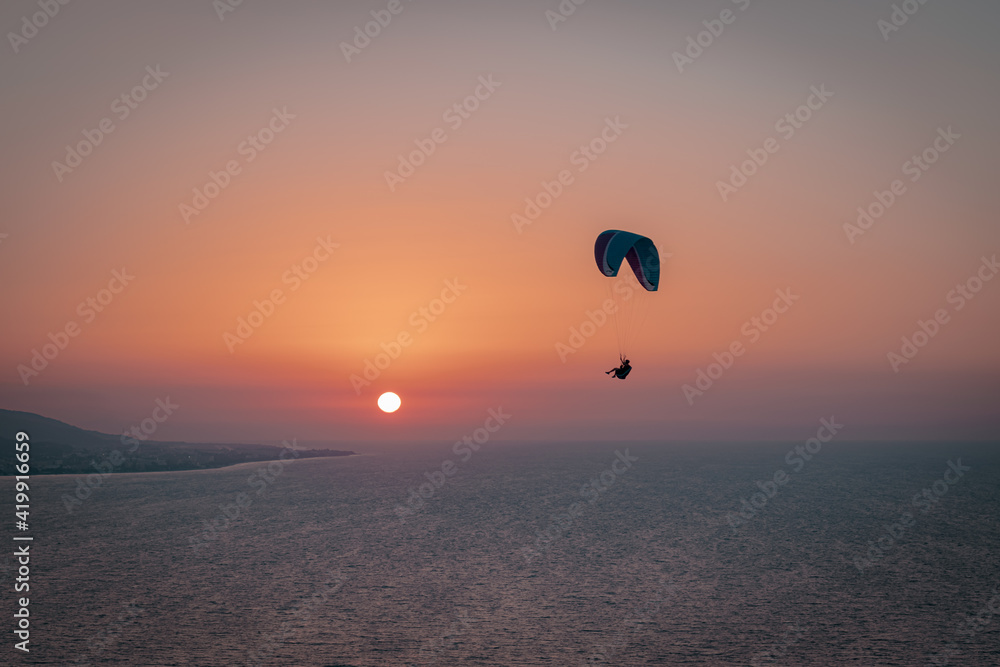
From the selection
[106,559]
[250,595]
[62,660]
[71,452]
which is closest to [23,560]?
[106,559]

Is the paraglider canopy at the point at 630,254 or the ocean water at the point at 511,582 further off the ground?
the paraglider canopy at the point at 630,254

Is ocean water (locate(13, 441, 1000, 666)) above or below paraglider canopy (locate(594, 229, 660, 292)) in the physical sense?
below

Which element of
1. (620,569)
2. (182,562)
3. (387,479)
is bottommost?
(620,569)

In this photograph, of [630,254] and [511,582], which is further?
[511,582]

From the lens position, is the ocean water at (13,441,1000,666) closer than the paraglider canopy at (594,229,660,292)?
Yes

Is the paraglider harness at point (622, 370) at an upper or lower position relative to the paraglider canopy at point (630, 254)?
lower

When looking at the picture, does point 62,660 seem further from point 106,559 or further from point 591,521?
point 591,521

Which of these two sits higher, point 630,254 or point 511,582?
point 630,254

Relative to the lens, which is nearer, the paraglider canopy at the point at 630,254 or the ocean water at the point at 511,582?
the ocean water at the point at 511,582
